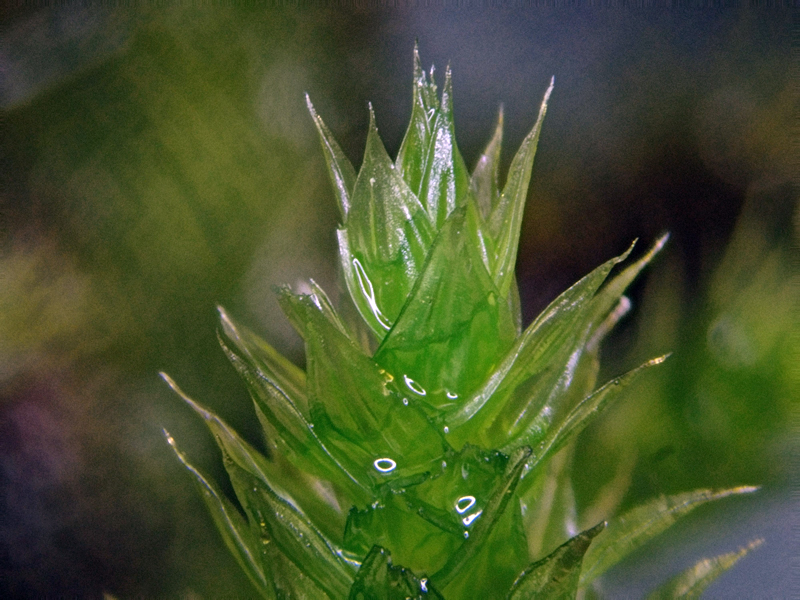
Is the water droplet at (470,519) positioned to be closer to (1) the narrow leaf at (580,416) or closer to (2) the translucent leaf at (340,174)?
(1) the narrow leaf at (580,416)

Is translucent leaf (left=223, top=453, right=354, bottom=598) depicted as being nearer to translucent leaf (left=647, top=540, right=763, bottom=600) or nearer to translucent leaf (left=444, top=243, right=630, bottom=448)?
translucent leaf (left=444, top=243, right=630, bottom=448)

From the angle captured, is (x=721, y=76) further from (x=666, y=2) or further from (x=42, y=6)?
(x=42, y=6)

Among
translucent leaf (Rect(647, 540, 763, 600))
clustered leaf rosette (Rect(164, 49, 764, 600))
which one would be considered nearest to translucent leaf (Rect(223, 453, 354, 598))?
clustered leaf rosette (Rect(164, 49, 764, 600))

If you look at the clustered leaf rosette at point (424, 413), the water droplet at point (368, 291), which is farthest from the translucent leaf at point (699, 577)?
the water droplet at point (368, 291)

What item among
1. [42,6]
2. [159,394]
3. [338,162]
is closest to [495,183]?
[338,162]

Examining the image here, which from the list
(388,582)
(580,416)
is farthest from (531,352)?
(388,582)

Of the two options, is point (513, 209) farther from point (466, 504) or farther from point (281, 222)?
point (281, 222)
